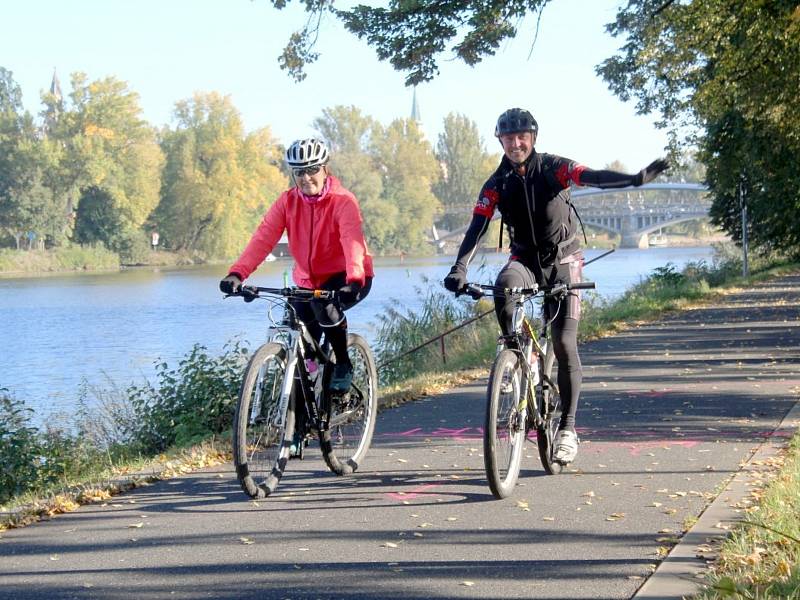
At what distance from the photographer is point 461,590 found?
468 cm

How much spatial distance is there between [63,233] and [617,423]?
228 ft

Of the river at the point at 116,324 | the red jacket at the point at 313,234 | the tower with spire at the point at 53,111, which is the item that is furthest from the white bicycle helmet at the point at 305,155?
the tower with spire at the point at 53,111

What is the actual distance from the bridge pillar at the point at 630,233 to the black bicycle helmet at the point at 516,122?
3438 inches

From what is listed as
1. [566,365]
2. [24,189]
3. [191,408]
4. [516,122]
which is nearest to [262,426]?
[566,365]

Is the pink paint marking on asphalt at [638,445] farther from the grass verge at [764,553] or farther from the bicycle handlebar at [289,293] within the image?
the bicycle handlebar at [289,293]

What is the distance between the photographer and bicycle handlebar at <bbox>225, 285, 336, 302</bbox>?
6.45 metres

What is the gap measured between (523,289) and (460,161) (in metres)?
114

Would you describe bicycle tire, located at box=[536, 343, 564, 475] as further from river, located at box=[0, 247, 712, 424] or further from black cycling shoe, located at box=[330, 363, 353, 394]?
river, located at box=[0, 247, 712, 424]

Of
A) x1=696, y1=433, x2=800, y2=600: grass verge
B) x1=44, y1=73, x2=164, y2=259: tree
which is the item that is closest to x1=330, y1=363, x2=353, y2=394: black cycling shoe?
x1=696, y1=433, x2=800, y2=600: grass verge

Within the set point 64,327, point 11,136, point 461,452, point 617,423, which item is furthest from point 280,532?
point 11,136

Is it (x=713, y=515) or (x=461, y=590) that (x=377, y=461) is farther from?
(x=461, y=590)

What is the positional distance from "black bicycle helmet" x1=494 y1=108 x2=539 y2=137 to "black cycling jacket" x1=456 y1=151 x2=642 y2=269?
6.4 inches

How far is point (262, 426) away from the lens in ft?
21.1

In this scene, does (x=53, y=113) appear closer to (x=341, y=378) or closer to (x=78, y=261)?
(x=78, y=261)
